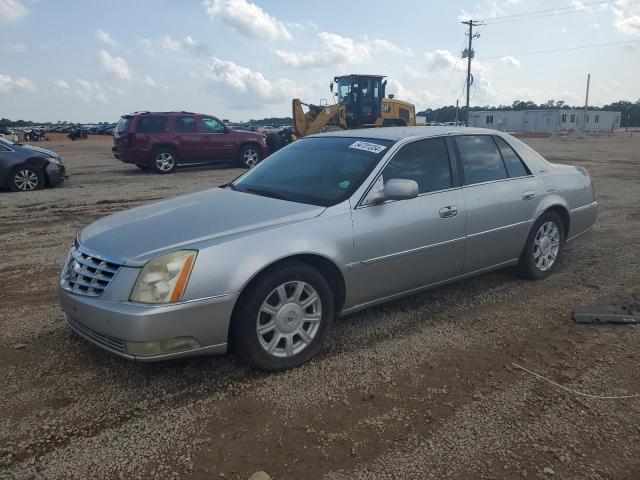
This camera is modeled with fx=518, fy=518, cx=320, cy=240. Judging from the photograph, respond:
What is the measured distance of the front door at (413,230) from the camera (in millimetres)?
3707

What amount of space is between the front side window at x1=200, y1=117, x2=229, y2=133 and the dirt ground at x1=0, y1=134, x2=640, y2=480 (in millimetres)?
11738

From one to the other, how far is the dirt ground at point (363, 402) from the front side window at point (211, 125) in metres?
11.7

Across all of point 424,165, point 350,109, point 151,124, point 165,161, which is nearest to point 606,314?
point 424,165

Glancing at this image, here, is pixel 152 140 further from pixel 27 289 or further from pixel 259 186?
pixel 259 186

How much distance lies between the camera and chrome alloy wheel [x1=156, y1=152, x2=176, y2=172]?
49.9ft

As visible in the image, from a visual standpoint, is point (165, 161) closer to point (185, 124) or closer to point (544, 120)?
point (185, 124)

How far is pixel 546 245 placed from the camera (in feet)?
17.0

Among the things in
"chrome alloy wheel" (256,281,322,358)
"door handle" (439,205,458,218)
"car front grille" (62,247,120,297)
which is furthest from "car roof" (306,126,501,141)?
"car front grille" (62,247,120,297)

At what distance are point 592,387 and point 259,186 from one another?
2.78 metres

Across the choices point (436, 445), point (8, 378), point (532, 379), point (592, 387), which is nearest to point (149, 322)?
point (8, 378)

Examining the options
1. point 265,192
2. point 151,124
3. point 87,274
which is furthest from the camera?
point 151,124

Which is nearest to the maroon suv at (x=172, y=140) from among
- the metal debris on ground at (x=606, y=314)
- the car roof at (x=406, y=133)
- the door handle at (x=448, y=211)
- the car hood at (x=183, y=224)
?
the car roof at (x=406, y=133)

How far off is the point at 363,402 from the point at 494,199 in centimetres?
240

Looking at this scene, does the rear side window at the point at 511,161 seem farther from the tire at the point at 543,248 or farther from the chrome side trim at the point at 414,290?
the chrome side trim at the point at 414,290
